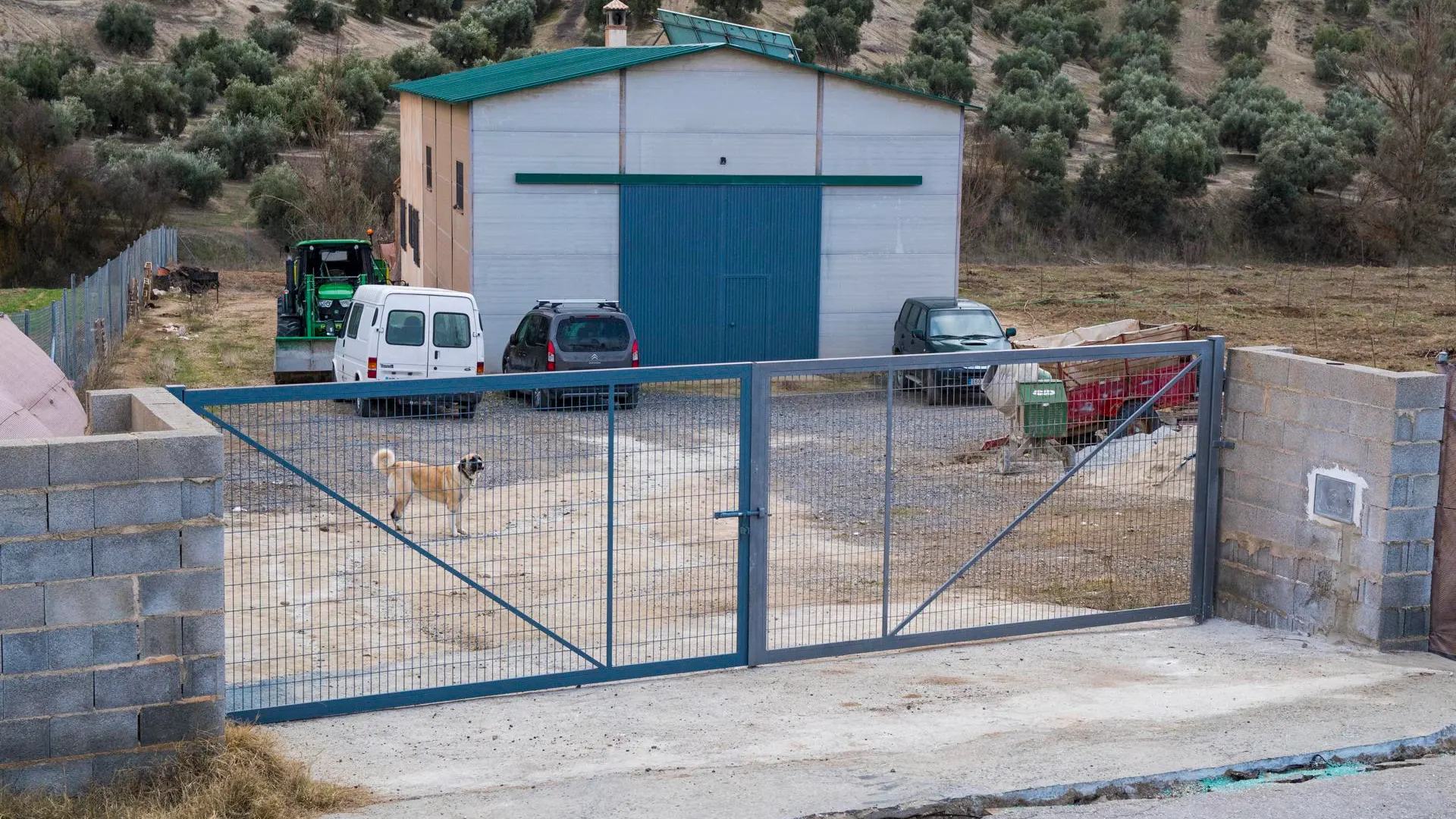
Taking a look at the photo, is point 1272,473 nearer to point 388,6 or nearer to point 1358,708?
point 1358,708

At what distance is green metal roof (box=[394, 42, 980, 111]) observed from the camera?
2695 centimetres

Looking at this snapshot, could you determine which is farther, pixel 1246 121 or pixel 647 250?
pixel 1246 121

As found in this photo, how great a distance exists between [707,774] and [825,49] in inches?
2503

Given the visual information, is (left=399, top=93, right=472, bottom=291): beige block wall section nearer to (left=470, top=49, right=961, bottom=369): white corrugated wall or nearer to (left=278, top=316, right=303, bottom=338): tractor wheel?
(left=470, top=49, right=961, bottom=369): white corrugated wall

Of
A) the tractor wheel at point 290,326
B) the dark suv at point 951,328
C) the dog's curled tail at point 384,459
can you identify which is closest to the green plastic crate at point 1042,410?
the dog's curled tail at point 384,459

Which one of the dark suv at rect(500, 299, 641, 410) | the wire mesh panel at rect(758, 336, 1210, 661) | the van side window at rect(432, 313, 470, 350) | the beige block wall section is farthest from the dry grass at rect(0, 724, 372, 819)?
the beige block wall section

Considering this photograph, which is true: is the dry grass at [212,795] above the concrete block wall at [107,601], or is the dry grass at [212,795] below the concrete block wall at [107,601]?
below

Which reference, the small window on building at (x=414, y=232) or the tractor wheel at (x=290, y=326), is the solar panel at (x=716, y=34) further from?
the tractor wheel at (x=290, y=326)

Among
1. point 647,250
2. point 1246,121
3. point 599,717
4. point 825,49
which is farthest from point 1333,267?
point 599,717

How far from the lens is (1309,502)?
10.7 meters

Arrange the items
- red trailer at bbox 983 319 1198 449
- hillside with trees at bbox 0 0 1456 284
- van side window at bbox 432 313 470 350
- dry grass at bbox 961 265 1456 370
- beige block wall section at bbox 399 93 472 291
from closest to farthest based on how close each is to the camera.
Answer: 1. red trailer at bbox 983 319 1198 449
2. van side window at bbox 432 313 470 350
3. beige block wall section at bbox 399 93 472 291
4. dry grass at bbox 961 265 1456 370
5. hillside with trees at bbox 0 0 1456 284

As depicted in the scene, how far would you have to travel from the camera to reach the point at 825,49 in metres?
68.8

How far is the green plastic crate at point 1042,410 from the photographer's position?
11.8 meters

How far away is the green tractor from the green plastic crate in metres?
14.9
